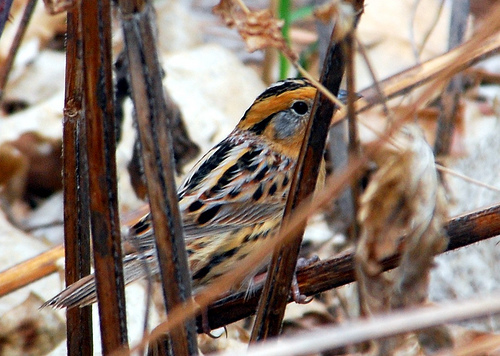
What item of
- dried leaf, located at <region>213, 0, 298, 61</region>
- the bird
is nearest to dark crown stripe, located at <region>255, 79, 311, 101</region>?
the bird

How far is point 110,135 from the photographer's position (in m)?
1.82

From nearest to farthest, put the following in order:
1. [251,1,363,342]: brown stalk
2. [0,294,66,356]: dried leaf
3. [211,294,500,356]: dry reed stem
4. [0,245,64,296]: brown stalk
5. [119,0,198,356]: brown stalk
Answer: [211,294,500,356]: dry reed stem → [119,0,198,356]: brown stalk → [251,1,363,342]: brown stalk → [0,245,64,296]: brown stalk → [0,294,66,356]: dried leaf

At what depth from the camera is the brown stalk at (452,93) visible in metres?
4.07

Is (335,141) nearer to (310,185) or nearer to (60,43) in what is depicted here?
(310,185)

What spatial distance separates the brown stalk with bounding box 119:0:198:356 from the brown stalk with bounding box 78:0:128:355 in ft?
0.29

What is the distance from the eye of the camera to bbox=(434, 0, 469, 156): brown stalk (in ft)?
13.4

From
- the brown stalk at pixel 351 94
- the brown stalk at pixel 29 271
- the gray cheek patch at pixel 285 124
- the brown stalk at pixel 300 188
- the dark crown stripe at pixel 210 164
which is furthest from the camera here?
the gray cheek patch at pixel 285 124

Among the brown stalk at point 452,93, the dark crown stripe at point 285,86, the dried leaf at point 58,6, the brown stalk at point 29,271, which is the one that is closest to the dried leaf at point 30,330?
the brown stalk at point 29,271

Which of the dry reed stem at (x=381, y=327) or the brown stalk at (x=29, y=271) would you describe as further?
the brown stalk at (x=29, y=271)

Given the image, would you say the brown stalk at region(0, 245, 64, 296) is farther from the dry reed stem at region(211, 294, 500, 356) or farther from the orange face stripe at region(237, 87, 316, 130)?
the dry reed stem at region(211, 294, 500, 356)

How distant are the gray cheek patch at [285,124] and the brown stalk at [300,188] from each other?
4.89ft

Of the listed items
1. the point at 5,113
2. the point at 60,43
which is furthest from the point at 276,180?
the point at 60,43

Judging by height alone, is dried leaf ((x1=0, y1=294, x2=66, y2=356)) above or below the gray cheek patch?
below

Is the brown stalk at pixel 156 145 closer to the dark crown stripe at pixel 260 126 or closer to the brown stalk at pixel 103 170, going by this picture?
the brown stalk at pixel 103 170
